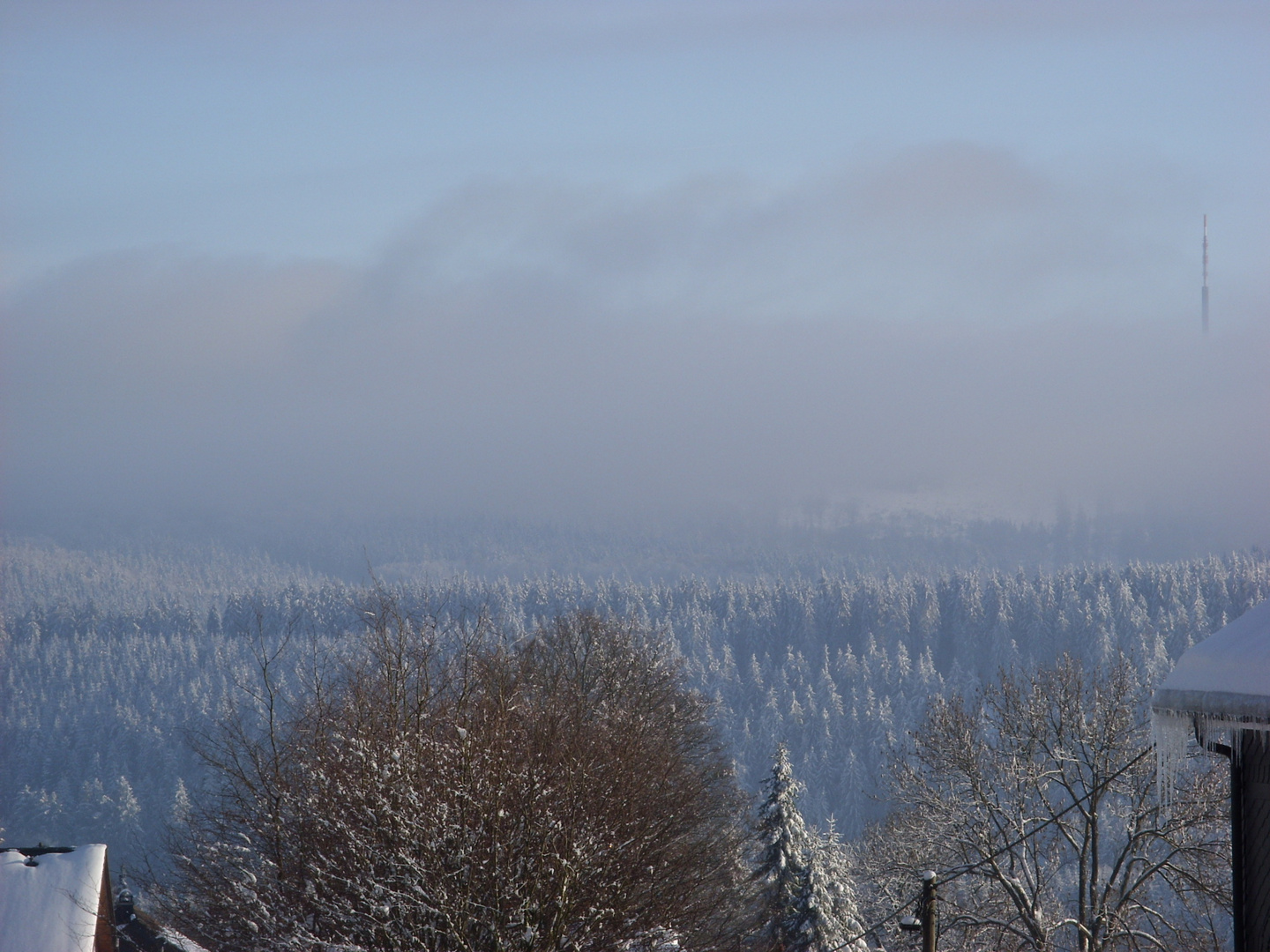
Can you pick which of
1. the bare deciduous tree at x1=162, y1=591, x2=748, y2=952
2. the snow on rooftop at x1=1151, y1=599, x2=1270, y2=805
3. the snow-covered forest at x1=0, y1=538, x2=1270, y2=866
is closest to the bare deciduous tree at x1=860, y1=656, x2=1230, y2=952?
the bare deciduous tree at x1=162, y1=591, x2=748, y2=952

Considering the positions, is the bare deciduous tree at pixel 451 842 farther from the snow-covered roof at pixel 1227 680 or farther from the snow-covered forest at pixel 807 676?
the snow-covered forest at pixel 807 676

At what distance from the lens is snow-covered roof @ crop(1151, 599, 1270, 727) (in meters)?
7.04

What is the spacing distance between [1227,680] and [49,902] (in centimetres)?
2217

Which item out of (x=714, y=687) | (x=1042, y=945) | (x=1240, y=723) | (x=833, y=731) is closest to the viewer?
(x=1240, y=723)

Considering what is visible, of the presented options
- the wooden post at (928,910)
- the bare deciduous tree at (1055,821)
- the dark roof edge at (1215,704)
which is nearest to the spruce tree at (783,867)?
the bare deciduous tree at (1055,821)

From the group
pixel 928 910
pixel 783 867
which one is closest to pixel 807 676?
pixel 783 867

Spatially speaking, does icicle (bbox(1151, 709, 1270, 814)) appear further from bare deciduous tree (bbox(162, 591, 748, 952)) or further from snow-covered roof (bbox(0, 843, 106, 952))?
snow-covered roof (bbox(0, 843, 106, 952))

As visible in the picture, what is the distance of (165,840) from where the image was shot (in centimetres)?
2745

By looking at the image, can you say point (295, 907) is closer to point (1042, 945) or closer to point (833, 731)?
A: point (1042, 945)

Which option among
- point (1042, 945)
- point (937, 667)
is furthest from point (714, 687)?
point (1042, 945)

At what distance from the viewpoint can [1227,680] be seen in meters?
7.23

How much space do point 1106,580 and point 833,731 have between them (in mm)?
64158

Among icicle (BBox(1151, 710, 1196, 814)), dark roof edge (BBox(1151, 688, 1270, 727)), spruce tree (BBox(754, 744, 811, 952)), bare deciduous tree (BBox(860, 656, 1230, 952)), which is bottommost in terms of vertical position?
spruce tree (BBox(754, 744, 811, 952))

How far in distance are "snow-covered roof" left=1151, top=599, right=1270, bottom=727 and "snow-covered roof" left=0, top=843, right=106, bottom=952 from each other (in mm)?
19832
